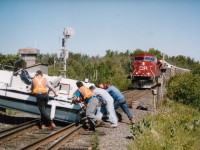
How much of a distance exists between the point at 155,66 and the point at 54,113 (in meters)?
22.9

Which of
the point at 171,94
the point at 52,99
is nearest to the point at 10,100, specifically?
the point at 52,99

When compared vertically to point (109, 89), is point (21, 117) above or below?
below

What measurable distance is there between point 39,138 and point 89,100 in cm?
255

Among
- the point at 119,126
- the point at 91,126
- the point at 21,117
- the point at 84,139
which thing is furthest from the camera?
the point at 21,117

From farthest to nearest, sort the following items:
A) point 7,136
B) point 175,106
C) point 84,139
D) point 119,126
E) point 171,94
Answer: point 171,94, point 175,106, point 119,126, point 84,139, point 7,136

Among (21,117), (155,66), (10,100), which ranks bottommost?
(21,117)

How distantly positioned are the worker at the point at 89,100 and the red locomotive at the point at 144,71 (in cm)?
2166

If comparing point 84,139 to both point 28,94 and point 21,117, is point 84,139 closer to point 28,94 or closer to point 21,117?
point 28,94

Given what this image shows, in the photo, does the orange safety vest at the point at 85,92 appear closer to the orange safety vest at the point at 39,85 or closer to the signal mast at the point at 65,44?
the orange safety vest at the point at 39,85

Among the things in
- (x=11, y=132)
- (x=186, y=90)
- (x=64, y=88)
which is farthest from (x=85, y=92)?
(x=186, y=90)

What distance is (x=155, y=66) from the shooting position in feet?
104

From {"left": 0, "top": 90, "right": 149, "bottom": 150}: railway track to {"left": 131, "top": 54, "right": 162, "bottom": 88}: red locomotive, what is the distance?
2162 cm

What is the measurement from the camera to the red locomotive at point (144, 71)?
31156mm

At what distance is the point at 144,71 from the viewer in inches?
1232
